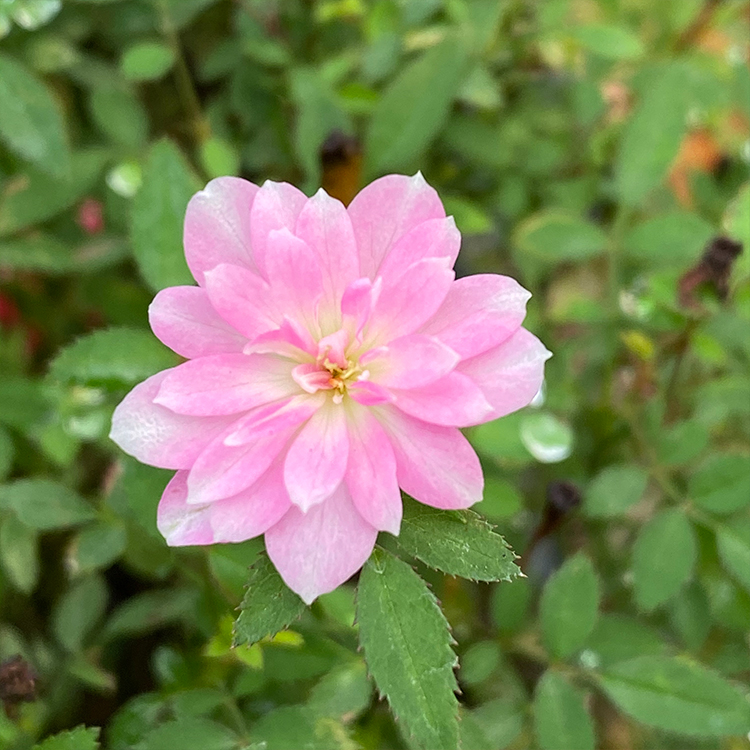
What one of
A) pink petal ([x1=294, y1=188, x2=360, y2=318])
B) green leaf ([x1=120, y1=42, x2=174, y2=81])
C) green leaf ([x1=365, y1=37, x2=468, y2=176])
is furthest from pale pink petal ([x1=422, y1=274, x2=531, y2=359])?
green leaf ([x1=120, y1=42, x2=174, y2=81])

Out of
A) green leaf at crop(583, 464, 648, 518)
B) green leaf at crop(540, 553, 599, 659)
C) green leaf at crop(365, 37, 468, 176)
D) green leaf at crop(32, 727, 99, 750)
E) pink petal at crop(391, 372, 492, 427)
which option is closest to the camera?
pink petal at crop(391, 372, 492, 427)

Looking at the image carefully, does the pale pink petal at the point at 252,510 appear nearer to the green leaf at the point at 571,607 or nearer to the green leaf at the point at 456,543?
the green leaf at the point at 456,543

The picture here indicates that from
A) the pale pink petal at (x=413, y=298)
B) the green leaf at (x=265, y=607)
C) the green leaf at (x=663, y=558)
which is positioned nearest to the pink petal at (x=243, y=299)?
the pale pink petal at (x=413, y=298)

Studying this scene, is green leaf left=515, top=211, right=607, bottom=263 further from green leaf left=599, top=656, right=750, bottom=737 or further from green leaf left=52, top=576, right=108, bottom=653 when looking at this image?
green leaf left=52, top=576, right=108, bottom=653

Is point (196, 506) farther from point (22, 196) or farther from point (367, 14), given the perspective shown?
point (367, 14)

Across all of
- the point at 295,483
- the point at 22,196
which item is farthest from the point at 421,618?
the point at 22,196

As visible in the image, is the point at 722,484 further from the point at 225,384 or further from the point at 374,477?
the point at 225,384

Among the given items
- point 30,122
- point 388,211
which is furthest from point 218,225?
point 30,122
